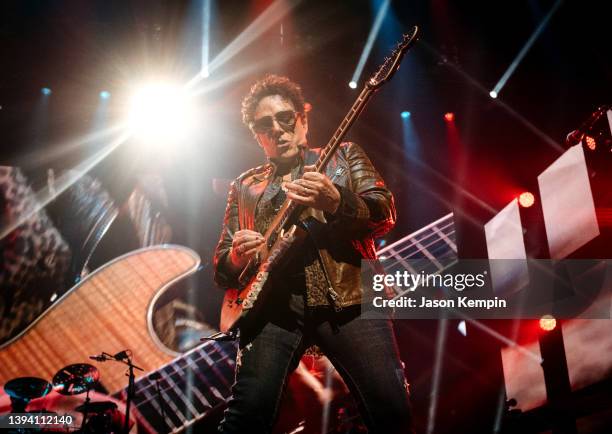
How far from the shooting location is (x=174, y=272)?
230 inches

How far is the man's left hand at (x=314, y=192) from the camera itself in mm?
1822

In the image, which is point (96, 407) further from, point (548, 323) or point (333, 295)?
point (548, 323)

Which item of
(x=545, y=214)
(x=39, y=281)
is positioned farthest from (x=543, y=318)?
(x=39, y=281)

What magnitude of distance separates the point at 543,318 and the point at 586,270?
0.83 m

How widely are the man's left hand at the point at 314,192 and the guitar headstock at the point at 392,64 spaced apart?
2.15 feet

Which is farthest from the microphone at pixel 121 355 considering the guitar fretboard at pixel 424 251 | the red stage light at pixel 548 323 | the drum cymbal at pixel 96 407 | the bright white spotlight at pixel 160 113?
the red stage light at pixel 548 323

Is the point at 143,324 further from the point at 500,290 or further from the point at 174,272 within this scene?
the point at 500,290

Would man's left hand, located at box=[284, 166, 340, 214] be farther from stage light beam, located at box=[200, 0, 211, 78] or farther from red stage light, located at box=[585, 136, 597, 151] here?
Result: stage light beam, located at box=[200, 0, 211, 78]

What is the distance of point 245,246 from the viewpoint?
2121mm

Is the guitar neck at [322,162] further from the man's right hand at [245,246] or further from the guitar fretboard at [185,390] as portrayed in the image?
the guitar fretboard at [185,390]

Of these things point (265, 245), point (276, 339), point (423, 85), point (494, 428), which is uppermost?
point (423, 85)

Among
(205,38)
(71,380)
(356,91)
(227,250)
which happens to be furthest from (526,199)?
(71,380)

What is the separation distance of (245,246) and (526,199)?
17.9 ft

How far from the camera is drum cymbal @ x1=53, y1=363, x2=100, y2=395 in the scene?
5.09 meters
